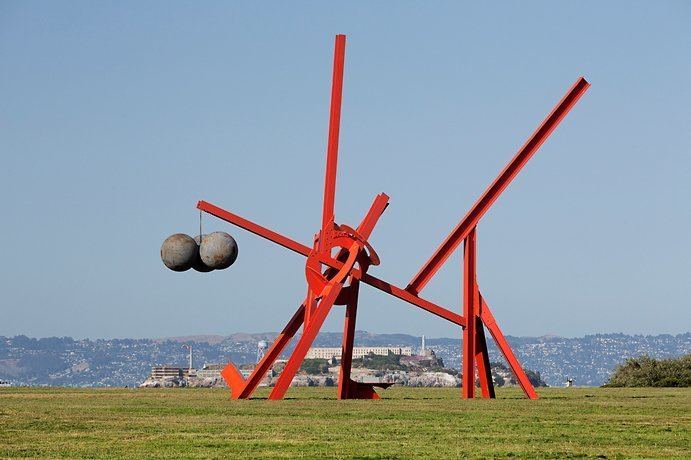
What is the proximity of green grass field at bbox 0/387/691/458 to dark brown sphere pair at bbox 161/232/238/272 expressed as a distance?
10.4 feet

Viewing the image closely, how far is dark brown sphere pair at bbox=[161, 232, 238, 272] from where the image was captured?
36000 millimetres

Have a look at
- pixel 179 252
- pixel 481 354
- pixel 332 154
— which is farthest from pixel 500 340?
pixel 179 252

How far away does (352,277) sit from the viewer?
3734cm

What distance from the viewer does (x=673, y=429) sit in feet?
88.1

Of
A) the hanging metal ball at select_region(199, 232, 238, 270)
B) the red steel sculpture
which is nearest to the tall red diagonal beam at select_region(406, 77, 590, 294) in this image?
the red steel sculpture

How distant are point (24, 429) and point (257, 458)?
6453 mm

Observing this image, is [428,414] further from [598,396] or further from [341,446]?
[598,396]

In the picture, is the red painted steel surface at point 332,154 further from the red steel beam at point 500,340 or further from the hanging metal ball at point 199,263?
the red steel beam at point 500,340

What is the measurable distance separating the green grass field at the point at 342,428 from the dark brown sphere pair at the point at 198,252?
318 centimetres

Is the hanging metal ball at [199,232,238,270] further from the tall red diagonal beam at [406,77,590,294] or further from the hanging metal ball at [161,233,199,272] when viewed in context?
the tall red diagonal beam at [406,77,590,294]

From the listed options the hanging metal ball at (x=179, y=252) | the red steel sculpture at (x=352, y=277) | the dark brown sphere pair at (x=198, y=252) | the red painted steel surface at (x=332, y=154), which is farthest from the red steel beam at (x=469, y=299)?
the hanging metal ball at (x=179, y=252)

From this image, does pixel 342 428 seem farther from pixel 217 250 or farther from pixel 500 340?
pixel 500 340

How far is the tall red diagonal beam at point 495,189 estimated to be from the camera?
3881 cm

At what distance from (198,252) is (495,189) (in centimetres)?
769
